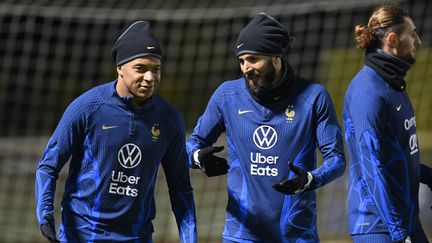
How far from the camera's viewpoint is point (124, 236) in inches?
197

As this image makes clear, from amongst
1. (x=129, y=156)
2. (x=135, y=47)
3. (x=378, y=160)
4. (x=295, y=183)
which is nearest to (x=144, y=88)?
(x=135, y=47)

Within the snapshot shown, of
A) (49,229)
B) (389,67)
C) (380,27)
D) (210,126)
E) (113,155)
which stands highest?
(380,27)

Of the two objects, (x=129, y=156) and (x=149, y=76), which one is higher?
(x=149, y=76)

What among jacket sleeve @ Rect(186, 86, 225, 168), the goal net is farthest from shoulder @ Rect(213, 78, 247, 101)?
the goal net

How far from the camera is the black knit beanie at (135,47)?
16.7ft

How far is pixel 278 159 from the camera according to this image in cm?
529

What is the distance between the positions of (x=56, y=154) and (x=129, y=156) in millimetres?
371

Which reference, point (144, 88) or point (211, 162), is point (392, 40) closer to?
point (211, 162)

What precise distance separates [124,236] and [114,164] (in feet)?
1.18

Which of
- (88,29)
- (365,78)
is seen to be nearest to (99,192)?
(365,78)

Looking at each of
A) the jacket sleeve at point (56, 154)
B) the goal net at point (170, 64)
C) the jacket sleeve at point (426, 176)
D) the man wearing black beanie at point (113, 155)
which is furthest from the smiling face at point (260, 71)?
the goal net at point (170, 64)

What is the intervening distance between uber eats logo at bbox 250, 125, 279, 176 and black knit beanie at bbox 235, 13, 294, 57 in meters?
0.40

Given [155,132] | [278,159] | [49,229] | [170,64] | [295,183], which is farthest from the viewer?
[170,64]

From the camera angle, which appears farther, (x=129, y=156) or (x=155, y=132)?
(x=155, y=132)
